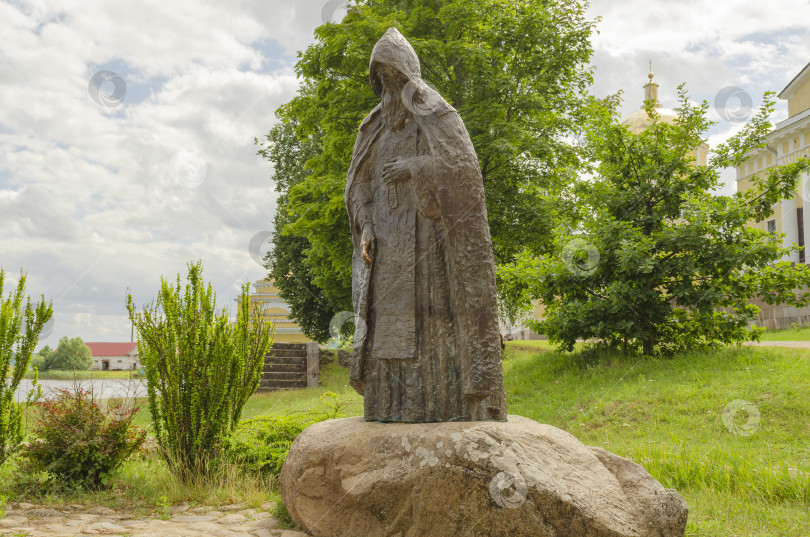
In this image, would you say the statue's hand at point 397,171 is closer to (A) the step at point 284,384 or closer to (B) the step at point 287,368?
(A) the step at point 284,384

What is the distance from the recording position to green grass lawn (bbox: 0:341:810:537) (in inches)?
208

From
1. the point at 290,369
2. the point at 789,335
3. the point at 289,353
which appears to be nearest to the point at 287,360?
the point at 289,353

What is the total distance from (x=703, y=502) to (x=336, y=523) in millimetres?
3199

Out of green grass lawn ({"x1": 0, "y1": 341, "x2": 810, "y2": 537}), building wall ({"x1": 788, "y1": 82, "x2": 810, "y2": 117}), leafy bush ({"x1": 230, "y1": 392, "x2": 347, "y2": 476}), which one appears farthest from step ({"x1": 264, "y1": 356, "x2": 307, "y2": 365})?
building wall ({"x1": 788, "y1": 82, "x2": 810, "y2": 117})

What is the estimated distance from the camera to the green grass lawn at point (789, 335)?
722 inches

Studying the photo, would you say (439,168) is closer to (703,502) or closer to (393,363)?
(393,363)

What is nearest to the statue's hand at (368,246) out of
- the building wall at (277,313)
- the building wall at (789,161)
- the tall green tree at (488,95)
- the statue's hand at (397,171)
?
the statue's hand at (397,171)

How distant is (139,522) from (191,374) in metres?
1.94

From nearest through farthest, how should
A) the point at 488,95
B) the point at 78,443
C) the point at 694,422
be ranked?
1. the point at 78,443
2. the point at 694,422
3. the point at 488,95

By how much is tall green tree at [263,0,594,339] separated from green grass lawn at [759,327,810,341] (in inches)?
307

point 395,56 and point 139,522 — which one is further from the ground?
point 395,56

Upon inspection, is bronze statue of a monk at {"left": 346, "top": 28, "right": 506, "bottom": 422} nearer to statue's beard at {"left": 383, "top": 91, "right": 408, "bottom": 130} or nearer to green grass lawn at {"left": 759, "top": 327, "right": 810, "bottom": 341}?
statue's beard at {"left": 383, "top": 91, "right": 408, "bottom": 130}

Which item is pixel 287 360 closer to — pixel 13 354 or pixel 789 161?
pixel 13 354

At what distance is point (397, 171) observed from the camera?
504 centimetres
